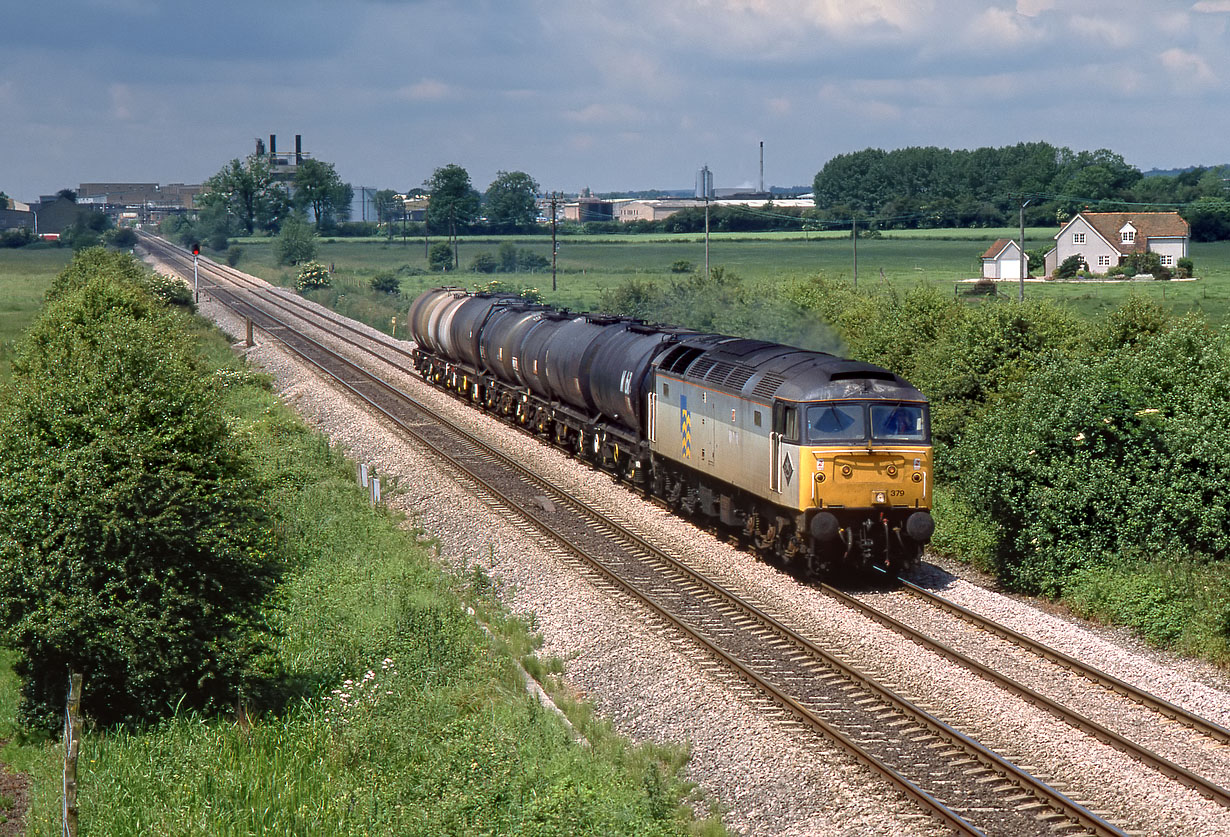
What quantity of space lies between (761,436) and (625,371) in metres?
7.57

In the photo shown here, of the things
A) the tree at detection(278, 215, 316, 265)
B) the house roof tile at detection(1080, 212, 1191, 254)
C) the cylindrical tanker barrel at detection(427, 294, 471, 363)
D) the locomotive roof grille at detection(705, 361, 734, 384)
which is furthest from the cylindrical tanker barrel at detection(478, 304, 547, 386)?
the tree at detection(278, 215, 316, 265)

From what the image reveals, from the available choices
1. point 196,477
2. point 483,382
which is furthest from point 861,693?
point 483,382

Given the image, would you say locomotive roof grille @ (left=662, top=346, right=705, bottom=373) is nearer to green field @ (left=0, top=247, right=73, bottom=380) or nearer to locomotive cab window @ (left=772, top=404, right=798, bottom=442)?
locomotive cab window @ (left=772, top=404, right=798, bottom=442)

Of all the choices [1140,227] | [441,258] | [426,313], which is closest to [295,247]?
[441,258]

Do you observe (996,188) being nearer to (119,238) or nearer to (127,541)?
(119,238)

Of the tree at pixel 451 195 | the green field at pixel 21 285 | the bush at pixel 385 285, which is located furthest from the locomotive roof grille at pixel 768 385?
the tree at pixel 451 195

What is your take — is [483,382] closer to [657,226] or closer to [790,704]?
[790,704]

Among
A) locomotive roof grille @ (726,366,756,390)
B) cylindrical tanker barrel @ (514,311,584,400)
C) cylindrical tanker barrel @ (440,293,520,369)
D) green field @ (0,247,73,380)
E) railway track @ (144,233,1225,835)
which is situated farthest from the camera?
green field @ (0,247,73,380)

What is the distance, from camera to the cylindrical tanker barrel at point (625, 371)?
91.4ft

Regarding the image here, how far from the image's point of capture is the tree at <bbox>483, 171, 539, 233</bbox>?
18888 cm

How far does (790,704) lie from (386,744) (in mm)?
4760

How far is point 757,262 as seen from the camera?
119 metres

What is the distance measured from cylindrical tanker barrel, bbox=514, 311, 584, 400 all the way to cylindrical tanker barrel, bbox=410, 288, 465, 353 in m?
11.9

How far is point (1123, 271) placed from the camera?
97.4m
